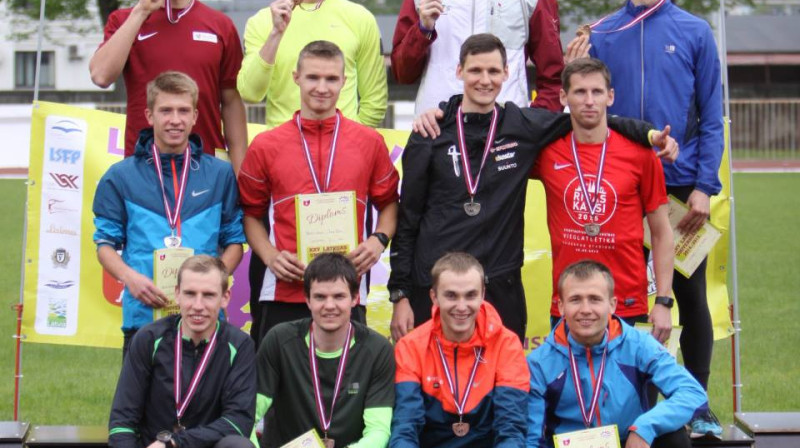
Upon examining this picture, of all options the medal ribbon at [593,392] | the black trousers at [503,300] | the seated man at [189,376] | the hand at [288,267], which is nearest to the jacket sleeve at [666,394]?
the medal ribbon at [593,392]

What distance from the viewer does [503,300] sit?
19.1 feet

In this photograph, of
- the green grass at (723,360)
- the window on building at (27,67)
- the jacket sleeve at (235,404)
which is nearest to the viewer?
the jacket sleeve at (235,404)

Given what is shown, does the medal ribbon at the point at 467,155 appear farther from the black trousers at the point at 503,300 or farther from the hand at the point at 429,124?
the black trousers at the point at 503,300

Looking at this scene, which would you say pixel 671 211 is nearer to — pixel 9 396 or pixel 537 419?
pixel 537 419

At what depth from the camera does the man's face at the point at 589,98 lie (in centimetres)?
571

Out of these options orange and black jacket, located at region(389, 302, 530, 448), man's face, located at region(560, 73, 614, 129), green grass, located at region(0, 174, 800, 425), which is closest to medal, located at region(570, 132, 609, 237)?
man's face, located at region(560, 73, 614, 129)

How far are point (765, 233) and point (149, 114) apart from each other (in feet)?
45.5

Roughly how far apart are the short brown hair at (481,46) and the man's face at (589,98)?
362mm

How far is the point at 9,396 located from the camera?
8352 mm

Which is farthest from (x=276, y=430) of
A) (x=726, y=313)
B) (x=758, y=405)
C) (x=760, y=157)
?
(x=760, y=157)

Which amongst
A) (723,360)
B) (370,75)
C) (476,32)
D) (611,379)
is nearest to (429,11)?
(476,32)

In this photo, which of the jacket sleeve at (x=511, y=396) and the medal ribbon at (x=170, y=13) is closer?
the jacket sleeve at (x=511, y=396)

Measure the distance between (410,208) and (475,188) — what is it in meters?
0.34

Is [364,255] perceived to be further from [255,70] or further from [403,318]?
[255,70]
